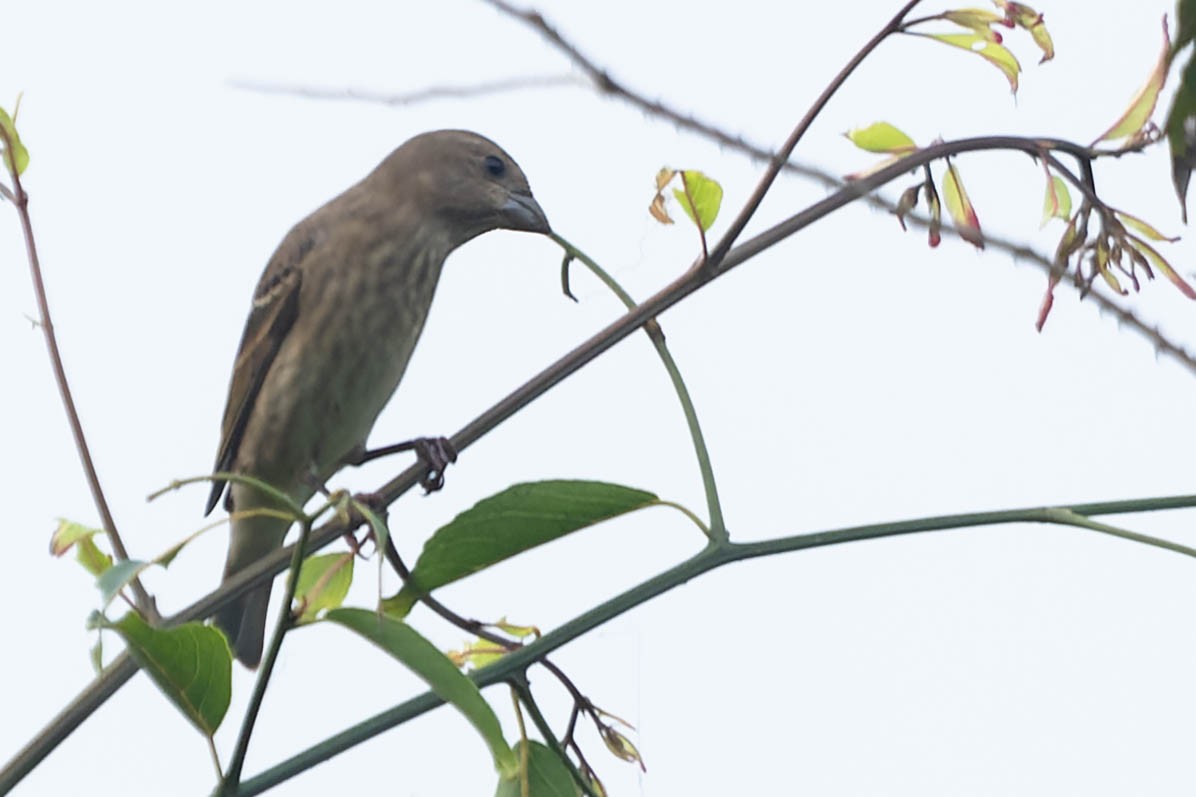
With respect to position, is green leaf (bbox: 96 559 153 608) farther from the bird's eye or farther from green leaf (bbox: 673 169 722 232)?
the bird's eye

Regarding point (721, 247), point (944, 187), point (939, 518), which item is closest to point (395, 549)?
point (721, 247)

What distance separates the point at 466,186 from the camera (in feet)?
12.7

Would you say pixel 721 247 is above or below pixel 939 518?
above

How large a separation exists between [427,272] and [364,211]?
27 cm

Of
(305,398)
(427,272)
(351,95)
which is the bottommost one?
(351,95)

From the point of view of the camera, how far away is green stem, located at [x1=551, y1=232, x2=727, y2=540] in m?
1.51

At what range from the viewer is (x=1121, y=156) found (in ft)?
5.58

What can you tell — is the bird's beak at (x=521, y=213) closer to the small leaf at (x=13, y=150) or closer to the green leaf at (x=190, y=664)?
the small leaf at (x=13, y=150)

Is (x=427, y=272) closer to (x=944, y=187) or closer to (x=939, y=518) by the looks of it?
(x=944, y=187)

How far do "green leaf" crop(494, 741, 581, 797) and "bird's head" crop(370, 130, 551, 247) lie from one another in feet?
7.44

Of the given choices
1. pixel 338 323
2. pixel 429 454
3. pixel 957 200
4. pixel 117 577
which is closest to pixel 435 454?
pixel 429 454

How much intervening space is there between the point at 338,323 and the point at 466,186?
19.4 inches

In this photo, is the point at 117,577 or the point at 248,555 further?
the point at 248,555

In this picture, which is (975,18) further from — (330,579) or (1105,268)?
(330,579)
